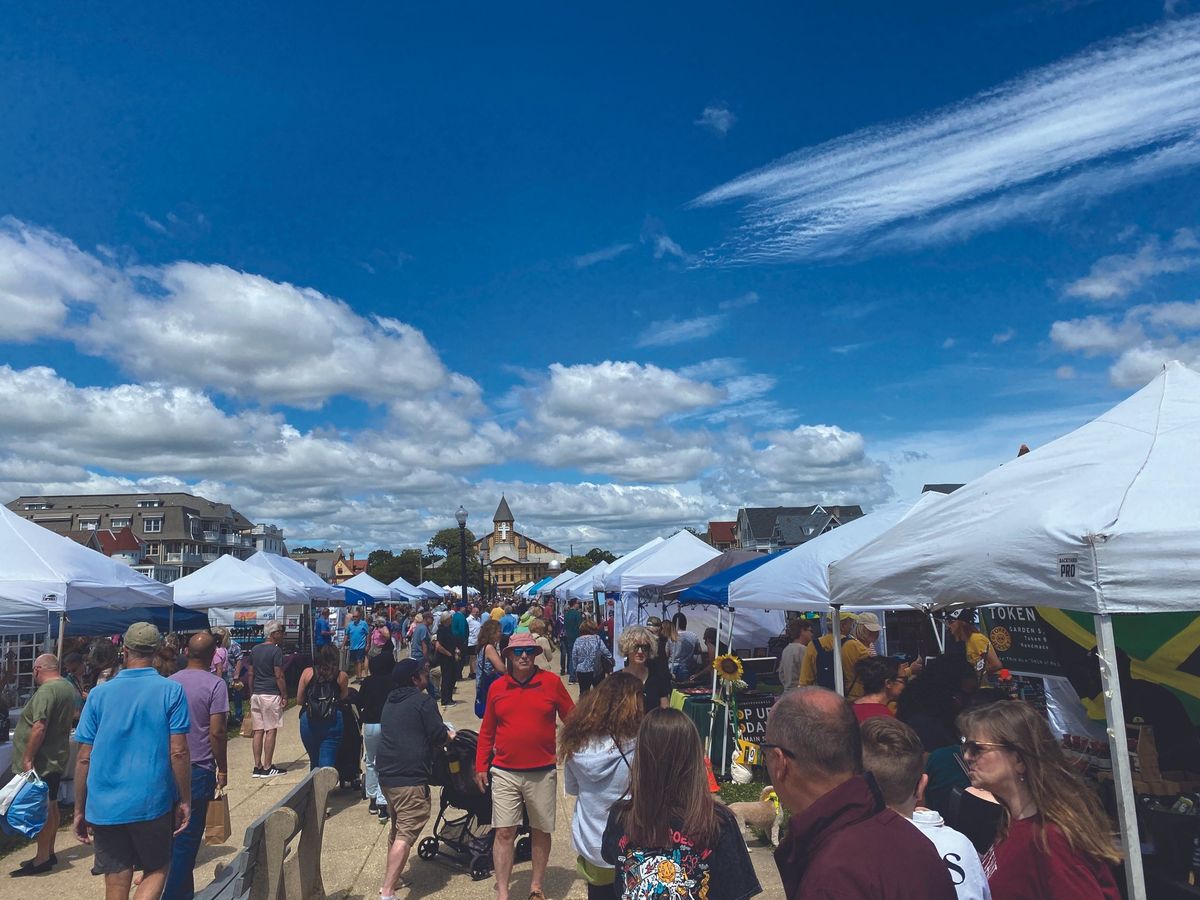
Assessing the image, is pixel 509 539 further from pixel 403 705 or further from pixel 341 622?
pixel 403 705

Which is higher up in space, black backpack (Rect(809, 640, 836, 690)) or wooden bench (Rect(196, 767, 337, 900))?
black backpack (Rect(809, 640, 836, 690))

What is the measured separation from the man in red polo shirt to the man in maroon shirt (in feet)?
9.45

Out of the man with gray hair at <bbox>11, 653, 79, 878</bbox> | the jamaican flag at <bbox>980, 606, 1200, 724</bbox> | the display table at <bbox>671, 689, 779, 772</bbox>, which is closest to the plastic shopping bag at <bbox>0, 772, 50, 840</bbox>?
the man with gray hair at <bbox>11, 653, 79, 878</bbox>

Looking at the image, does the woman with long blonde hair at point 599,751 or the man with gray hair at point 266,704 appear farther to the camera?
the man with gray hair at point 266,704

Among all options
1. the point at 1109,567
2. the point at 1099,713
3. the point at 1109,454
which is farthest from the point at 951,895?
the point at 1099,713

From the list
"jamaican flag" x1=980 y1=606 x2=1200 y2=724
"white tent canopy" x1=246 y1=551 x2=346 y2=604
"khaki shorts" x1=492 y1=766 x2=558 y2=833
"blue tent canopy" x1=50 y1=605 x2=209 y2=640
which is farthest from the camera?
"white tent canopy" x1=246 y1=551 x2=346 y2=604

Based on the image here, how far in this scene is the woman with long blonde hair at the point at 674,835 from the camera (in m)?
2.72

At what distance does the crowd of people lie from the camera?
2.13m

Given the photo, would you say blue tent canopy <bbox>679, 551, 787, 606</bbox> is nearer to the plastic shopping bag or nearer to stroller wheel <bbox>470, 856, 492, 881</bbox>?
stroller wheel <bbox>470, 856, 492, 881</bbox>

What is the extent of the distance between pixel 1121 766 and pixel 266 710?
30.4ft

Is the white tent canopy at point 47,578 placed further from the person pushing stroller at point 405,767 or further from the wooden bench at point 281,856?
the person pushing stroller at point 405,767

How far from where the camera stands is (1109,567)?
3.57m

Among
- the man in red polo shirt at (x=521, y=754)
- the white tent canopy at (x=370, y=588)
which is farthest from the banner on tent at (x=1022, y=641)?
the white tent canopy at (x=370, y=588)

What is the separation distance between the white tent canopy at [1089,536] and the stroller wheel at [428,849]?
3886mm
